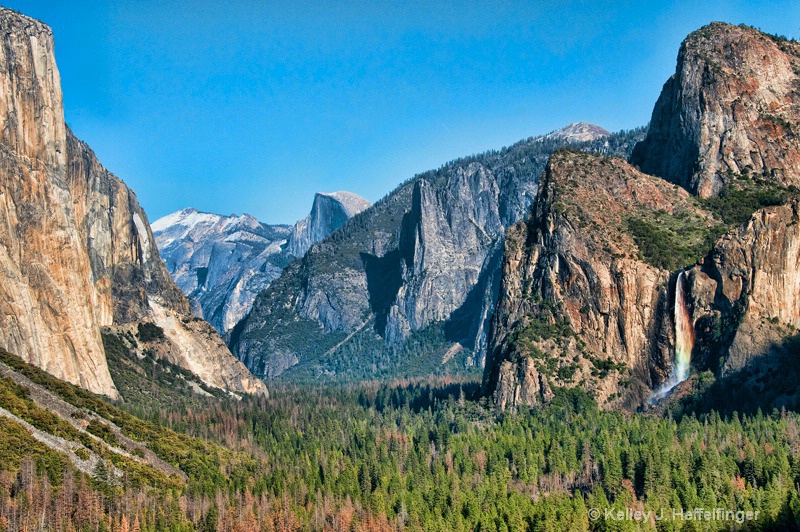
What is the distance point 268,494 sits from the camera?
155500 mm

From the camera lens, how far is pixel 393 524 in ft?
459

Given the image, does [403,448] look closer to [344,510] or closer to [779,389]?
[344,510]

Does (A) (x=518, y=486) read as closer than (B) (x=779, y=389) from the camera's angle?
Yes

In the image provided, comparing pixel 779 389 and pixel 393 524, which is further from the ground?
pixel 779 389

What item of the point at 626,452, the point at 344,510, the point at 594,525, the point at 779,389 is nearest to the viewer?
the point at 594,525

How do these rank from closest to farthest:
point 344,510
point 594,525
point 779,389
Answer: point 594,525, point 344,510, point 779,389

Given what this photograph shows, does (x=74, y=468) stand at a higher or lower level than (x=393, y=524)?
higher

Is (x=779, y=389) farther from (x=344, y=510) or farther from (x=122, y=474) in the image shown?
(x=122, y=474)

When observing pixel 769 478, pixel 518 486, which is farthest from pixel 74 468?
pixel 769 478

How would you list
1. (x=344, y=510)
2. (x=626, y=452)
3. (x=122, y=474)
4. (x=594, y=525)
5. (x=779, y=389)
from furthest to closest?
(x=779, y=389), (x=626, y=452), (x=122, y=474), (x=344, y=510), (x=594, y=525)

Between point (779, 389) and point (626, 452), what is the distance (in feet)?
131

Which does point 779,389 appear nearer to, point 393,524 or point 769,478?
point 769,478

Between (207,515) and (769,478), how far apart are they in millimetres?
73536

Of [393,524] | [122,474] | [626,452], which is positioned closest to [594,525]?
[393,524]
